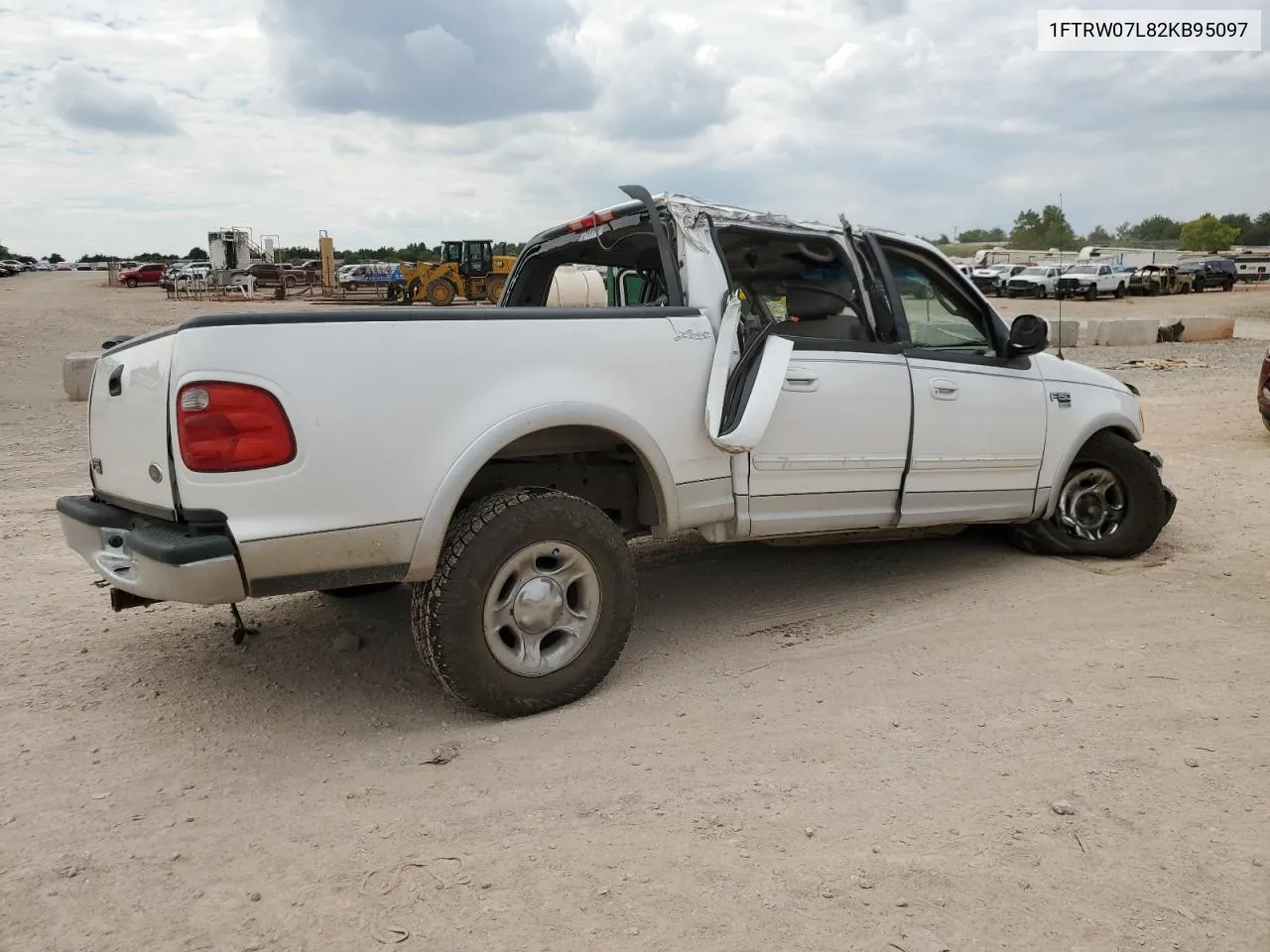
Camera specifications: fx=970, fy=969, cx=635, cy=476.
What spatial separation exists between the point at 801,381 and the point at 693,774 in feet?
5.83

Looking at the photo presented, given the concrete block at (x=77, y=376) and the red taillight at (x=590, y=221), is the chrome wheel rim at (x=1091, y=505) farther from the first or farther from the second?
the concrete block at (x=77, y=376)

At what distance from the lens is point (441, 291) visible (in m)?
32.3

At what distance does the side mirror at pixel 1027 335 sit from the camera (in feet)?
15.8

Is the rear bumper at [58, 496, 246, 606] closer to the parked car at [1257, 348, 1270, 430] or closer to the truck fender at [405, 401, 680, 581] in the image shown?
the truck fender at [405, 401, 680, 581]

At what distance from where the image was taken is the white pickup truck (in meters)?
2.99

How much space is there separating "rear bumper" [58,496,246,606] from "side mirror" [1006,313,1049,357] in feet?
12.4

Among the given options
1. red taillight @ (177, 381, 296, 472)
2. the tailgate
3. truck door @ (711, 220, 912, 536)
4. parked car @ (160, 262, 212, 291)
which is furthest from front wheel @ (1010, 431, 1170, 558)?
parked car @ (160, 262, 212, 291)

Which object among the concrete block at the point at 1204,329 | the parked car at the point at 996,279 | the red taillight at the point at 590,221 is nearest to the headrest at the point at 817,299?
the red taillight at the point at 590,221

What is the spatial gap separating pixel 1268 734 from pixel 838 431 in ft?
6.29

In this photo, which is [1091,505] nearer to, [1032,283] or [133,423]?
[133,423]

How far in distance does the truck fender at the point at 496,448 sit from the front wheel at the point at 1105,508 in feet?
9.24

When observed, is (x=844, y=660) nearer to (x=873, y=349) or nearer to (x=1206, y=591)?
(x=873, y=349)

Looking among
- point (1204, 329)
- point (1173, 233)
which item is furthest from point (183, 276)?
point (1173, 233)

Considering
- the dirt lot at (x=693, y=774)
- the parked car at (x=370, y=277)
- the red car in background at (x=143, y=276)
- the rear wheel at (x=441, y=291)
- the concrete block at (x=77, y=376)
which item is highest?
the red car in background at (x=143, y=276)
